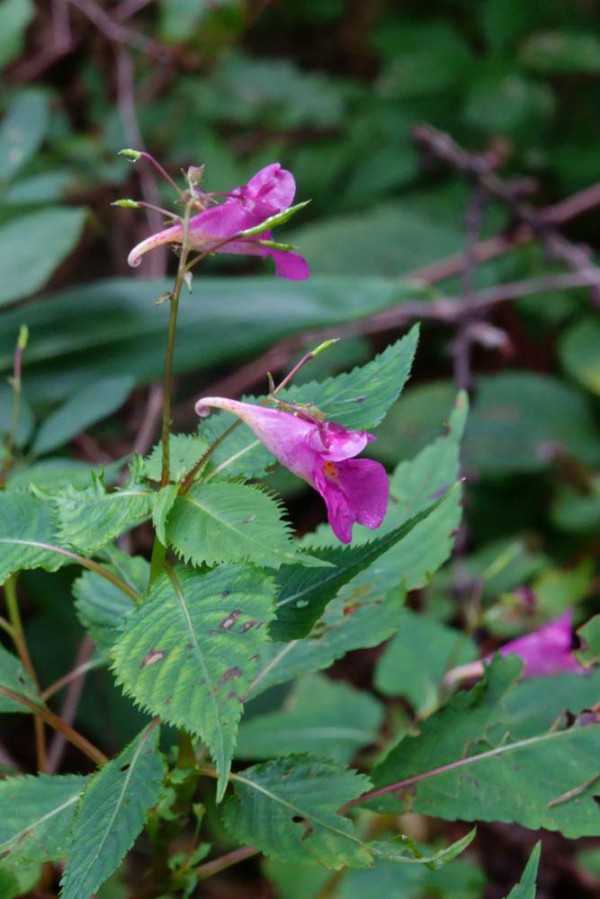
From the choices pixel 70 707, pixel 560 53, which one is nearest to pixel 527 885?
pixel 70 707

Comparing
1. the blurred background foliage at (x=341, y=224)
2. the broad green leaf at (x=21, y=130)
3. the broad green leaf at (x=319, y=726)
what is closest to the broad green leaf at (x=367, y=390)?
the broad green leaf at (x=319, y=726)

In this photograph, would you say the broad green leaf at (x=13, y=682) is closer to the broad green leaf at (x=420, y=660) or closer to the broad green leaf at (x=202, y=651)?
the broad green leaf at (x=202, y=651)

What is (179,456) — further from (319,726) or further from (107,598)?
(319,726)

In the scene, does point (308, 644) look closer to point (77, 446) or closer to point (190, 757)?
point (190, 757)

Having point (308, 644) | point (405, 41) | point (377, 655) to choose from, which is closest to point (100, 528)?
point (308, 644)

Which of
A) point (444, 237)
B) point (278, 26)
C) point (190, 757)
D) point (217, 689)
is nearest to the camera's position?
point (217, 689)
